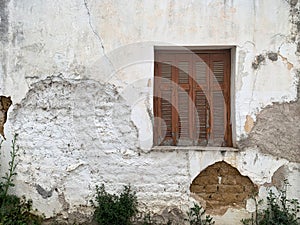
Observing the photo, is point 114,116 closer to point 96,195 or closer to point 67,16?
point 96,195

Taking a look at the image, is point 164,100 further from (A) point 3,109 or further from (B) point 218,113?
(A) point 3,109

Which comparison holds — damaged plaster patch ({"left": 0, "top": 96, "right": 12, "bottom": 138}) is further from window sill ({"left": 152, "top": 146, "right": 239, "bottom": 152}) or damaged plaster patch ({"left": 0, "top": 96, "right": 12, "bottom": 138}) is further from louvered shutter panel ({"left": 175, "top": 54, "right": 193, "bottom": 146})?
louvered shutter panel ({"left": 175, "top": 54, "right": 193, "bottom": 146})

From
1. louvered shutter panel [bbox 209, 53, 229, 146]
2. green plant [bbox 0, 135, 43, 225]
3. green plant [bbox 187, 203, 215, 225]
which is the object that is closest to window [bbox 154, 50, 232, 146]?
louvered shutter panel [bbox 209, 53, 229, 146]

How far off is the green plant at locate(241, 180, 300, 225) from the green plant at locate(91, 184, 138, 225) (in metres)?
1.32

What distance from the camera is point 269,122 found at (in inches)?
176

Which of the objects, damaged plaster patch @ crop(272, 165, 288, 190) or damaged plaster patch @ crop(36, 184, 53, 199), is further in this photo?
damaged plaster patch @ crop(36, 184, 53, 199)

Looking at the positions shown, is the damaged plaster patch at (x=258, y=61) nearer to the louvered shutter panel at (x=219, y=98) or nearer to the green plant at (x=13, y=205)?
the louvered shutter panel at (x=219, y=98)

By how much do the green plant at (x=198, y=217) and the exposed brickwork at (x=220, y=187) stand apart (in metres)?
0.10

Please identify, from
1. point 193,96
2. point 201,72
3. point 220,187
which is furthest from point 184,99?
point 220,187

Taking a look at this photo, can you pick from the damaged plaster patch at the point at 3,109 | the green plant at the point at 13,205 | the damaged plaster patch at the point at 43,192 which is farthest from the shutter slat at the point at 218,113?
the damaged plaster patch at the point at 3,109

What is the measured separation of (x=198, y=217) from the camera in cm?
442

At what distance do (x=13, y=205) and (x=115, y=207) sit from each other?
4.02 ft

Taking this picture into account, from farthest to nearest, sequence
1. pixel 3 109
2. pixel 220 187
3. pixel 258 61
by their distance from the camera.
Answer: pixel 3 109 → pixel 220 187 → pixel 258 61

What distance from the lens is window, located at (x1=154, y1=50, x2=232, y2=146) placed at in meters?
4.73
